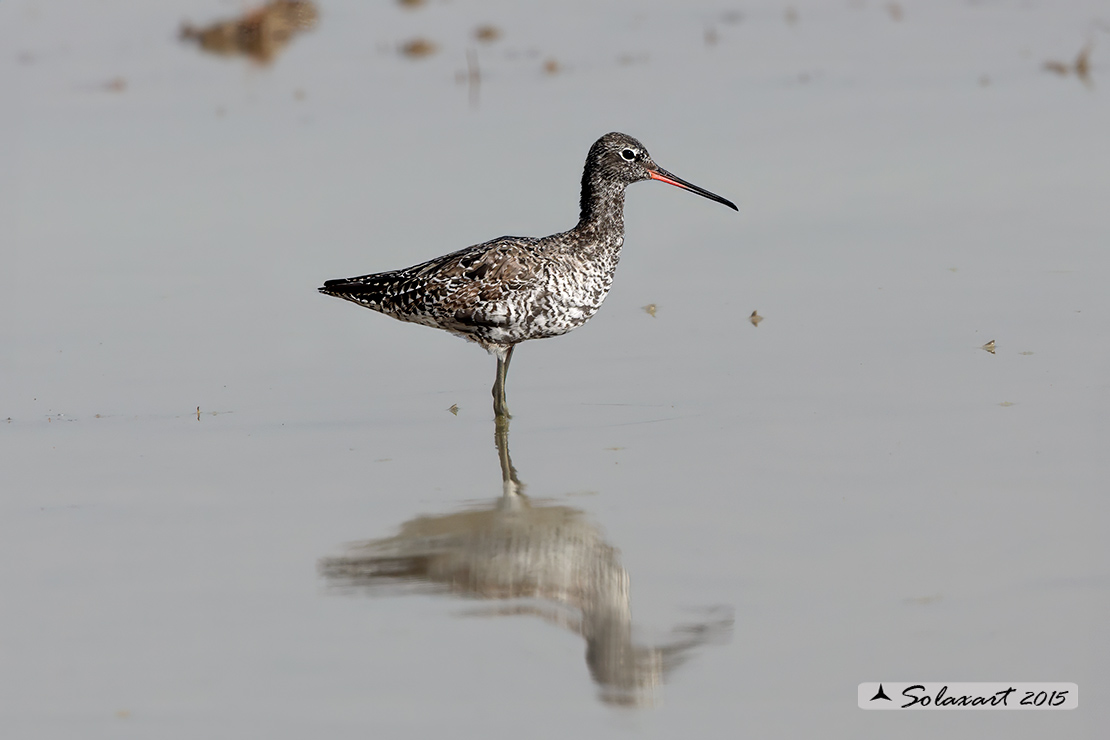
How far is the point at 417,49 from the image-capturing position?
2138 cm

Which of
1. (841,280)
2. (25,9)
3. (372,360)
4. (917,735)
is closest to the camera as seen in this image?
(917,735)

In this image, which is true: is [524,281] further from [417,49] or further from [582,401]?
[417,49]

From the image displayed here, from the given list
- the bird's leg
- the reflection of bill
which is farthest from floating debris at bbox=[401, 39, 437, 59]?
the reflection of bill

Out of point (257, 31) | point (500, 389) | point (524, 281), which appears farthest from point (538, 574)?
point (257, 31)

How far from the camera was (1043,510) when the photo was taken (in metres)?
7.45

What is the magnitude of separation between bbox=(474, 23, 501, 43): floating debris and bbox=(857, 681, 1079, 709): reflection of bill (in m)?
17.5

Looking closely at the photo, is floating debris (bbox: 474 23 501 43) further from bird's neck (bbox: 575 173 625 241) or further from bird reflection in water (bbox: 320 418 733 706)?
bird reflection in water (bbox: 320 418 733 706)

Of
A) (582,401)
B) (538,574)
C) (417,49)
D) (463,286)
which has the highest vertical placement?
(417,49)

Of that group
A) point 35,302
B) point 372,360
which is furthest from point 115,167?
point 372,360

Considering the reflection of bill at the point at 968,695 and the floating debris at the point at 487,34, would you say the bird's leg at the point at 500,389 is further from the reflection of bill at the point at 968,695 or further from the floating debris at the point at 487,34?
the floating debris at the point at 487,34

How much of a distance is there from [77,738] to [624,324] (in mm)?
6021

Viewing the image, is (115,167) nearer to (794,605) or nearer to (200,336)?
(200,336)

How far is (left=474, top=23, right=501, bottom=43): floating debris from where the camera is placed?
22.4 meters

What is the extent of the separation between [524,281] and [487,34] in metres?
13.5
